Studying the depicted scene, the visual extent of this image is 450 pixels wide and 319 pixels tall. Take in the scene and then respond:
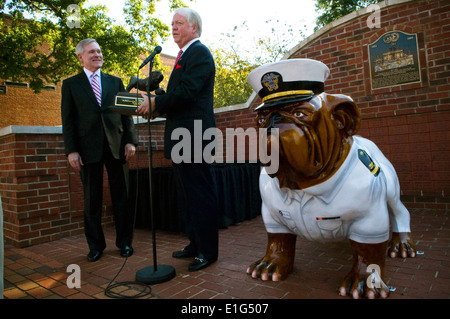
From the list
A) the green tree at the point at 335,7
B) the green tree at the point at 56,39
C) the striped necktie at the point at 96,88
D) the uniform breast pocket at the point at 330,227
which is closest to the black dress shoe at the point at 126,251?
the striped necktie at the point at 96,88

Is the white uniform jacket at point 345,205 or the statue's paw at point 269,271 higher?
the white uniform jacket at point 345,205

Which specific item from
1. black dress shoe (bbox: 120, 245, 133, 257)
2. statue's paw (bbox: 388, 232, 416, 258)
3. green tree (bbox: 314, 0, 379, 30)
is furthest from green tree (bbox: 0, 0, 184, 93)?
statue's paw (bbox: 388, 232, 416, 258)

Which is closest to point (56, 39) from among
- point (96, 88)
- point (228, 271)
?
point (96, 88)

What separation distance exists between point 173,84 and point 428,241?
2781mm

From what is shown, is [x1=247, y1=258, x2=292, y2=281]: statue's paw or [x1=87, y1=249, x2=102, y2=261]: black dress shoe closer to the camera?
[x1=247, y1=258, x2=292, y2=281]: statue's paw

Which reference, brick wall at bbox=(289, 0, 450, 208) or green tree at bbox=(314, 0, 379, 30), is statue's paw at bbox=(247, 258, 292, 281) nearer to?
brick wall at bbox=(289, 0, 450, 208)

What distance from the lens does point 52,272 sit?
8.66 ft

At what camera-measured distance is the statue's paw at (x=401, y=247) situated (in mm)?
2496

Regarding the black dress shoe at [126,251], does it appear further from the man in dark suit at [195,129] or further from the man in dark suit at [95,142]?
the man in dark suit at [195,129]

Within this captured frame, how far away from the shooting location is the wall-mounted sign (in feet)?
14.4

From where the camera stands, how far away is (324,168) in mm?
1704

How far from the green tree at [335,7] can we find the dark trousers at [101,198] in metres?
14.9

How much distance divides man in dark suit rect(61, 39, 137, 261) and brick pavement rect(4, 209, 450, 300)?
0.30m

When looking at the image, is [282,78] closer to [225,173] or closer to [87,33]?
[225,173]
